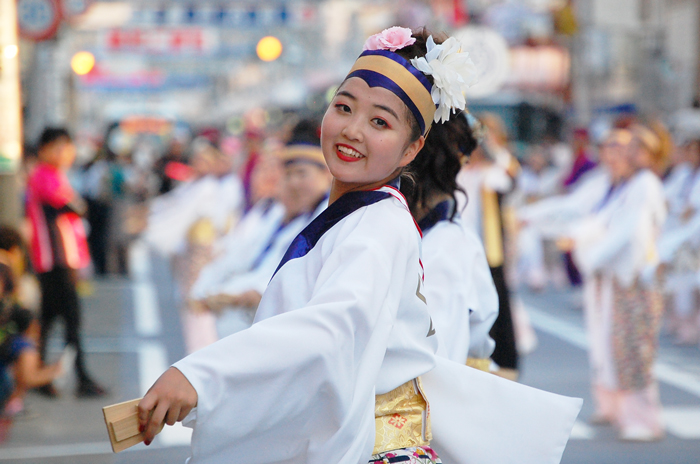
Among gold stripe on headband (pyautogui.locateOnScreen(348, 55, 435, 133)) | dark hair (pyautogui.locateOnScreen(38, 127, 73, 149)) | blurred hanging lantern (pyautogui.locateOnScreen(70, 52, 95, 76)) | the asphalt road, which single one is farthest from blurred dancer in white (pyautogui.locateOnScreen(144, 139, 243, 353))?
blurred hanging lantern (pyautogui.locateOnScreen(70, 52, 95, 76))

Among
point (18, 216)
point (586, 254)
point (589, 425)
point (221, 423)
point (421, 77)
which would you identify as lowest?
point (589, 425)

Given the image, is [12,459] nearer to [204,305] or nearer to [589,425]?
[204,305]

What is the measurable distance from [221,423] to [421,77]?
839mm

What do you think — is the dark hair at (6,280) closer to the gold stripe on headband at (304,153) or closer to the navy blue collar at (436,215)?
the gold stripe on headband at (304,153)

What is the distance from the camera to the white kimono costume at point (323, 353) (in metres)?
1.59

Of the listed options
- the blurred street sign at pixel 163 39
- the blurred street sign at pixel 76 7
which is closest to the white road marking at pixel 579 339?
the blurred street sign at pixel 76 7

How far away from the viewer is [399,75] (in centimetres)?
185

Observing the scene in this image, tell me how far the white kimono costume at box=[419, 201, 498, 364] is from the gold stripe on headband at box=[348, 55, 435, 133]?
2.35 ft

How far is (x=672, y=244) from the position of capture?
8102 mm

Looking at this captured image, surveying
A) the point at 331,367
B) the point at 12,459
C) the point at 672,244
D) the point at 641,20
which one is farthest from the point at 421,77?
the point at 641,20

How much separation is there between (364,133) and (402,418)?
619 millimetres

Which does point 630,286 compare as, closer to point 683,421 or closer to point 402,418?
point 683,421

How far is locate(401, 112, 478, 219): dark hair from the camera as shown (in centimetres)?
272

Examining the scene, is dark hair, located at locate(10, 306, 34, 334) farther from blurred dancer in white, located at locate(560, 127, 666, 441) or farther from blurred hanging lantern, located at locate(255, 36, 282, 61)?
blurred hanging lantern, located at locate(255, 36, 282, 61)
